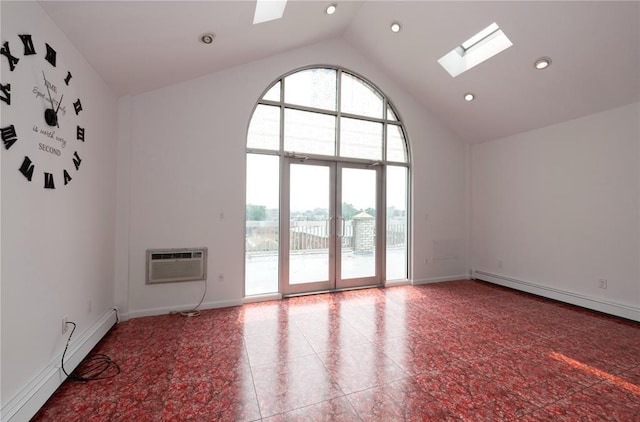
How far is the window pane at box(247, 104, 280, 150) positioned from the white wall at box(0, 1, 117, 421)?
1630 mm

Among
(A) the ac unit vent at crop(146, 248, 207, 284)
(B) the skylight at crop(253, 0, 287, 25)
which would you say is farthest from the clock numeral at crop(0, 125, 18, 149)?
(B) the skylight at crop(253, 0, 287, 25)

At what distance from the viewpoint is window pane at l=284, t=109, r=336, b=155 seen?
4.13 m

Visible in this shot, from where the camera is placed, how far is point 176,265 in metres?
3.41

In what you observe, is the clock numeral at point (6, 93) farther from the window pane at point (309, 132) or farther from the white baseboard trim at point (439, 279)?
the white baseboard trim at point (439, 279)

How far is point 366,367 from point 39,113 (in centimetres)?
294

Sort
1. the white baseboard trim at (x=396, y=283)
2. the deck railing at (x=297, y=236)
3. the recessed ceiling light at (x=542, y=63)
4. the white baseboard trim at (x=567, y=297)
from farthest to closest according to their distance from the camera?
the white baseboard trim at (x=396, y=283) → the deck railing at (x=297, y=236) → the white baseboard trim at (x=567, y=297) → the recessed ceiling light at (x=542, y=63)

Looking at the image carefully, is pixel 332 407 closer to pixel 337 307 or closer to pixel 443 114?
pixel 337 307

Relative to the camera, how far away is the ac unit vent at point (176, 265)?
3.32 metres

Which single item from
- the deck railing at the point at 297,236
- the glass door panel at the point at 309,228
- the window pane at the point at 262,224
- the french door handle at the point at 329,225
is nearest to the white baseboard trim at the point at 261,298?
the window pane at the point at 262,224

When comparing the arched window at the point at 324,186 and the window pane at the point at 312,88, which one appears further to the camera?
the window pane at the point at 312,88

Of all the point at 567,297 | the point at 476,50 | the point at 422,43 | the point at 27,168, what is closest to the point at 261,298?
the point at 27,168

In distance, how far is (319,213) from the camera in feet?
14.1

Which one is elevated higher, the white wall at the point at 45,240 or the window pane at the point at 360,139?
the window pane at the point at 360,139

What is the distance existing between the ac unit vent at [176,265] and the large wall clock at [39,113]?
1376 millimetres
